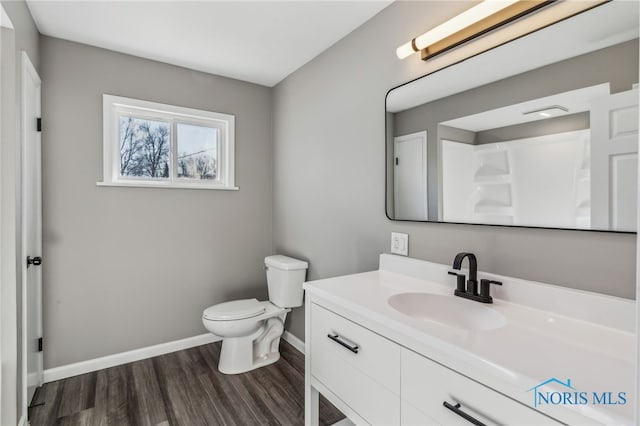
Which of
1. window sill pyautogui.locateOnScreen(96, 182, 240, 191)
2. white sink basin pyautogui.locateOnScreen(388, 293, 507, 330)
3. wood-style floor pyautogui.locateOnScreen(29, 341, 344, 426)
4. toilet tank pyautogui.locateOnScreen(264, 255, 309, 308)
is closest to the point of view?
white sink basin pyautogui.locateOnScreen(388, 293, 507, 330)

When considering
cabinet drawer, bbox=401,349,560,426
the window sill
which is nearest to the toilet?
the window sill

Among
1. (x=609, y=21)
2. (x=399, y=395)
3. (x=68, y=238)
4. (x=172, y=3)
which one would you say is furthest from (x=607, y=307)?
(x=68, y=238)

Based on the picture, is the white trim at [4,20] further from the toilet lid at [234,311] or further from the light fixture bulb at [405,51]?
the toilet lid at [234,311]

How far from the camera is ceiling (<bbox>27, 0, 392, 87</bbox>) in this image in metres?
1.90

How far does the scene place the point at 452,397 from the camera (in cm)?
91

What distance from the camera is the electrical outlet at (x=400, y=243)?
1782mm

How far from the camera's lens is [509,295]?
129 cm

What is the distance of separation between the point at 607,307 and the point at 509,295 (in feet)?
0.99

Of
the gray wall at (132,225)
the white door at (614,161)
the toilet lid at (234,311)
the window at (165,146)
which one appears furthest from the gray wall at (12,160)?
the white door at (614,161)

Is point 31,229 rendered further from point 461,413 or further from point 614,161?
point 614,161

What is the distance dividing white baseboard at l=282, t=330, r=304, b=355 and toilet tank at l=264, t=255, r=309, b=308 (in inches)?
14.2

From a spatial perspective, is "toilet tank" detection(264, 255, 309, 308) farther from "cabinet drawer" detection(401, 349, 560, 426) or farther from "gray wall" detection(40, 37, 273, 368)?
"cabinet drawer" detection(401, 349, 560, 426)

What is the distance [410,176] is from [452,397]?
111 centimetres

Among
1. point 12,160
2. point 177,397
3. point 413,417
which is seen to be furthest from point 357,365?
point 12,160
